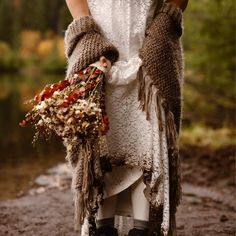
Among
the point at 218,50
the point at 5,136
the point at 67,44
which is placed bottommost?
the point at 67,44

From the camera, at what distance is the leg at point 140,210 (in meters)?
3.26

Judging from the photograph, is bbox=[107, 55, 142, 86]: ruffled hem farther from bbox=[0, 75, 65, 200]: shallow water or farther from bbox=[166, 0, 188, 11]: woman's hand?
bbox=[0, 75, 65, 200]: shallow water

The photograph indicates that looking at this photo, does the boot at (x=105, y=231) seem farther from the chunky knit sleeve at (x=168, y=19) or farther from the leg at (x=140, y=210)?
the chunky knit sleeve at (x=168, y=19)

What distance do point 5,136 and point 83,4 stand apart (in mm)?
7783

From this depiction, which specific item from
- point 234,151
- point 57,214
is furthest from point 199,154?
point 57,214

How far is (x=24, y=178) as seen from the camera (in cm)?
689

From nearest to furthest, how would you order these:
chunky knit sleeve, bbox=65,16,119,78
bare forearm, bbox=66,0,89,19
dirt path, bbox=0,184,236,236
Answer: chunky knit sleeve, bbox=65,16,119,78
bare forearm, bbox=66,0,89,19
dirt path, bbox=0,184,236,236

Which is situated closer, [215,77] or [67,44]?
[67,44]

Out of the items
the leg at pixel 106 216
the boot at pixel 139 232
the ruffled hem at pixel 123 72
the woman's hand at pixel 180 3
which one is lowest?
the boot at pixel 139 232

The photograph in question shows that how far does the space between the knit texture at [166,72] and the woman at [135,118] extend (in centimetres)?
2

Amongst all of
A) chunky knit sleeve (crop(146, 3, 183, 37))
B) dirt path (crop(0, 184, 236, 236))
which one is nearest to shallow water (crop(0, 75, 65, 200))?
dirt path (crop(0, 184, 236, 236))

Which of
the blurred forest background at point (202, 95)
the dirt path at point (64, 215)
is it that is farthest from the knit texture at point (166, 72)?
the blurred forest background at point (202, 95)

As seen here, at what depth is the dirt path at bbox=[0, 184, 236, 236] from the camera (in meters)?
4.51

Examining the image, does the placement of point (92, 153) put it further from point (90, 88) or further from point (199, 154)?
point (199, 154)
